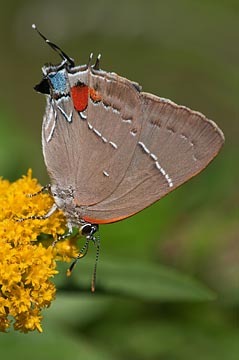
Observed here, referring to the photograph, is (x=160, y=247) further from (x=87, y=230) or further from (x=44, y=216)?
(x=44, y=216)

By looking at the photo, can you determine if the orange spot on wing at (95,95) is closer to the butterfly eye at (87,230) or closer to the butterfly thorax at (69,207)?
the butterfly thorax at (69,207)

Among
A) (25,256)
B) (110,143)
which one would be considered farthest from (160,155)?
(25,256)

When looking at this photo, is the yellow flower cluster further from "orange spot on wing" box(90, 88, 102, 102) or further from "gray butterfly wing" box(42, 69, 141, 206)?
"orange spot on wing" box(90, 88, 102, 102)

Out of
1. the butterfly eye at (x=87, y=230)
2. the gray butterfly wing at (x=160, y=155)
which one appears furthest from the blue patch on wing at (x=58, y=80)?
the butterfly eye at (x=87, y=230)

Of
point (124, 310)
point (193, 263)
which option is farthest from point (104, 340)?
point (193, 263)

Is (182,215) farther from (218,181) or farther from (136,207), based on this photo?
(136,207)

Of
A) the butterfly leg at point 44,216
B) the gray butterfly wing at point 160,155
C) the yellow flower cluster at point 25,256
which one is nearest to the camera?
the yellow flower cluster at point 25,256
